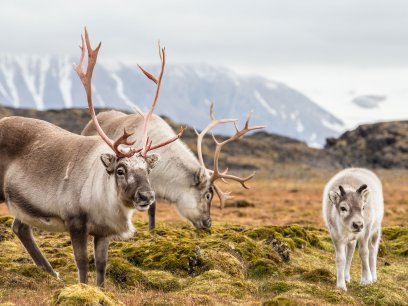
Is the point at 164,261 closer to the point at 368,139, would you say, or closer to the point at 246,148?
the point at 368,139

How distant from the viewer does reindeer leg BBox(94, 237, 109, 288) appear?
1204 centimetres

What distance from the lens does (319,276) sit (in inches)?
560

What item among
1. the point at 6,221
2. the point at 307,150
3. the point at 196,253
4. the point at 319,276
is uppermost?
the point at 196,253

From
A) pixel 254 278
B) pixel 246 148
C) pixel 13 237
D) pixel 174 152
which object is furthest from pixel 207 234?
pixel 246 148

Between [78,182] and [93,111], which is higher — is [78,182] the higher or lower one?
the lower one

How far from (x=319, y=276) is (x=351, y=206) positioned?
1.83 metres

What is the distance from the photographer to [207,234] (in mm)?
17844

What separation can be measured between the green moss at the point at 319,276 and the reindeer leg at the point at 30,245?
543 centimetres

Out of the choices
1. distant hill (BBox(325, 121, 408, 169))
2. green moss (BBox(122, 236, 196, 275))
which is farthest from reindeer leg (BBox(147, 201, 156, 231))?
distant hill (BBox(325, 121, 408, 169))

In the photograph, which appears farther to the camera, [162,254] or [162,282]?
[162,254]

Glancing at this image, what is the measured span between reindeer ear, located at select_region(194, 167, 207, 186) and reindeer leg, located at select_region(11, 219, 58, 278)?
5.42 meters

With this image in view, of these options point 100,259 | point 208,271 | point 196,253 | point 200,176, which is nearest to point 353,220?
point 208,271

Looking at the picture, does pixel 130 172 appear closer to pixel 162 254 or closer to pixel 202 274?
pixel 202 274

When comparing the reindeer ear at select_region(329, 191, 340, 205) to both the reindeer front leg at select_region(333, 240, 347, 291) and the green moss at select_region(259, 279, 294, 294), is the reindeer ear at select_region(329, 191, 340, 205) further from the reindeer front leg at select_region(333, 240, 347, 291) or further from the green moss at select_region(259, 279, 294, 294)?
the green moss at select_region(259, 279, 294, 294)
